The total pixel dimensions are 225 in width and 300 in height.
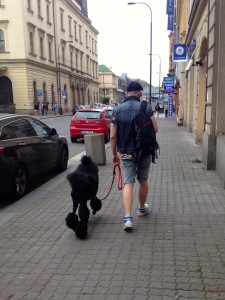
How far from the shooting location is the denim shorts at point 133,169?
4.50 metres

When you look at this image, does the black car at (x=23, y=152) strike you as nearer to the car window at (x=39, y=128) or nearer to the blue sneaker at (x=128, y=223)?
the car window at (x=39, y=128)

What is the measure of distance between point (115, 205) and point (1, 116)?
2996 millimetres

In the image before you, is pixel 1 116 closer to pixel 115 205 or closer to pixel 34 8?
pixel 115 205

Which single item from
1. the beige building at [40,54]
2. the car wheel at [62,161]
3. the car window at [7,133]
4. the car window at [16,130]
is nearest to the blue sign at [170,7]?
the beige building at [40,54]

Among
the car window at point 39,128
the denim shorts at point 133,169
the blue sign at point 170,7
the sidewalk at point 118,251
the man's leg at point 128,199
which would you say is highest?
the blue sign at point 170,7

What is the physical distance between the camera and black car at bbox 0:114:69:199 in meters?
5.96

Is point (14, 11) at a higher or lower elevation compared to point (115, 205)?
higher

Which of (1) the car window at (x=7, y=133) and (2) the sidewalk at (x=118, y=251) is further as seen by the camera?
(1) the car window at (x=7, y=133)

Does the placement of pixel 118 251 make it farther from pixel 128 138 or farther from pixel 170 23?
pixel 170 23

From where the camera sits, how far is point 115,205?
556 centimetres

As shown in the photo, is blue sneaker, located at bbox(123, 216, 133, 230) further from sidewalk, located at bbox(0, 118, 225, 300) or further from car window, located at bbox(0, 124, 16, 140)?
car window, located at bbox(0, 124, 16, 140)

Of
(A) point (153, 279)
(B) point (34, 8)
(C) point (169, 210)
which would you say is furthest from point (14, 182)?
(B) point (34, 8)

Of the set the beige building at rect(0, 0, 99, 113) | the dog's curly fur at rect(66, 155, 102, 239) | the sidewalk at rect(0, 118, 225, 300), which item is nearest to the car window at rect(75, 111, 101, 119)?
the sidewalk at rect(0, 118, 225, 300)

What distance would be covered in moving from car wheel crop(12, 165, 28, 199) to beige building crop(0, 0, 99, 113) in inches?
1438
